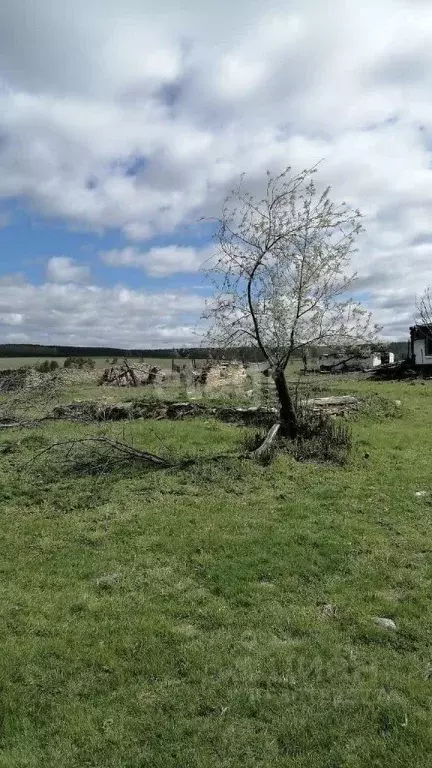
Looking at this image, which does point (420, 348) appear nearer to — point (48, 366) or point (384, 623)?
point (48, 366)

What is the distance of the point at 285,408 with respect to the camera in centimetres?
1231

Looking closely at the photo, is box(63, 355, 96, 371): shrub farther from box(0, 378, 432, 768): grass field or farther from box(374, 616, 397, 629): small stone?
box(374, 616, 397, 629): small stone

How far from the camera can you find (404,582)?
5.77 m

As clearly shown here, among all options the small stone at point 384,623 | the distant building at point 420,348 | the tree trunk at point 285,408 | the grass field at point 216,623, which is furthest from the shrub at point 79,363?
the small stone at point 384,623

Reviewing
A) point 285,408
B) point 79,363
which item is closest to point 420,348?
point 79,363

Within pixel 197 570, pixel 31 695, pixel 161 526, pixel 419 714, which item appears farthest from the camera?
pixel 161 526

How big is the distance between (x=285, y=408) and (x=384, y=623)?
24.9ft

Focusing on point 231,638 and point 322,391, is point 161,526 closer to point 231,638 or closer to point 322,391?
point 231,638

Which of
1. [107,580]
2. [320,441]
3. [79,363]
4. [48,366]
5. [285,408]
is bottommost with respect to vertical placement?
[107,580]

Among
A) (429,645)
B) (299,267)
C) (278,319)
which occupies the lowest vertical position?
(429,645)

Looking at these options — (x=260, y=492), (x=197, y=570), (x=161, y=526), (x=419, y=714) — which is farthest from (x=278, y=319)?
(x=419, y=714)

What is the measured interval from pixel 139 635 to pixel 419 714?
7.30 ft

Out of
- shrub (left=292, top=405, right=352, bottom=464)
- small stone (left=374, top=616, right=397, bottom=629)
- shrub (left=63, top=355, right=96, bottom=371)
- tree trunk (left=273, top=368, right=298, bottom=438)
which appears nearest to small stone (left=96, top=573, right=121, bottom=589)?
small stone (left=374, top=616, right=397, bottom=629)

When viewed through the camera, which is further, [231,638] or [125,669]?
[231,638]
